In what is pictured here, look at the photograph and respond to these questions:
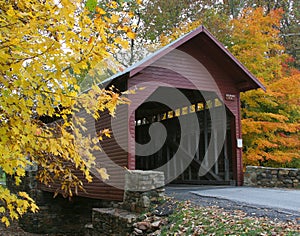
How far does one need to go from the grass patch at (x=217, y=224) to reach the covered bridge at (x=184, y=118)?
2312 millimetres

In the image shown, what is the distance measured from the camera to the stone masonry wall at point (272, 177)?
420 inches

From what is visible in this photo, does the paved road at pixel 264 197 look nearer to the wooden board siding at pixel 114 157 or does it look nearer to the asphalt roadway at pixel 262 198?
the asphalt roadway at pixel 262 198

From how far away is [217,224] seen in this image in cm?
611

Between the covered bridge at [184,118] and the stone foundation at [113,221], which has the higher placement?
the covered bridge at [184,118]

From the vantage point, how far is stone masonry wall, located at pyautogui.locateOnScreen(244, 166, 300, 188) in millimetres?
10672

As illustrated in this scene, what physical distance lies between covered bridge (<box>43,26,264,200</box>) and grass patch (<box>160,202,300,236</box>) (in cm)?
231

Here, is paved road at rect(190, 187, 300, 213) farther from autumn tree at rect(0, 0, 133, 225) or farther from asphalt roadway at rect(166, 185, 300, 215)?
autumn tree at rect(0, 0, 133, 225)

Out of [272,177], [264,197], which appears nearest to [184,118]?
[272,177]

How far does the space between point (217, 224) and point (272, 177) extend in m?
5.25

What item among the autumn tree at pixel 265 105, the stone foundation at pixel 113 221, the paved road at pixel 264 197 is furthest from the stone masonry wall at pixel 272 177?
the stone foundation at pixel 113 221

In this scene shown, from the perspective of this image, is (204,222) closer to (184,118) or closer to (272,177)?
(272,177)

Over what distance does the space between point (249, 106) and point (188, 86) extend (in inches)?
177

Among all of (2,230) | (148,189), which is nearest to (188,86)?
(148,189)

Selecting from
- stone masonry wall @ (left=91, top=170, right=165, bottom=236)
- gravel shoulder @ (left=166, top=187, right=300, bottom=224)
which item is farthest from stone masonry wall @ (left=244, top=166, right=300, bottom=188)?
stone masonry wall @ (left=91, top=170, right=165, bottom=236)
